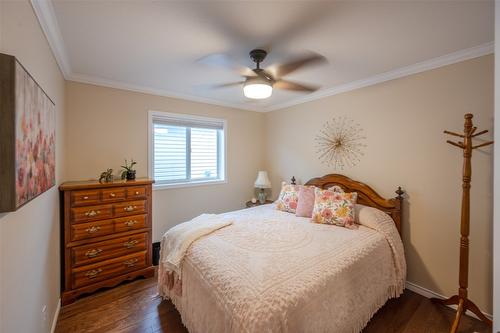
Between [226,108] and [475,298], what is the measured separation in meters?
3.90

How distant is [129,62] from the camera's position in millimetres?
2322

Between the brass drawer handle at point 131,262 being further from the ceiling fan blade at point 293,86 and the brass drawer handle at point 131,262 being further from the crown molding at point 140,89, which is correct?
the ceiling fan blade at point 293,86

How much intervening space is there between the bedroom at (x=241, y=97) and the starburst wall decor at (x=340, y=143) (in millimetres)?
39

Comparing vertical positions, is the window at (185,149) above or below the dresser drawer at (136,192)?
above

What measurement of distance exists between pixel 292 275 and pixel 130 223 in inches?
82.2

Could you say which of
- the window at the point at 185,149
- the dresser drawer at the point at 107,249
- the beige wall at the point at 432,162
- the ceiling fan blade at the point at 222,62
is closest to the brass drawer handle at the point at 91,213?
the dresser drawer at the point at 107,249

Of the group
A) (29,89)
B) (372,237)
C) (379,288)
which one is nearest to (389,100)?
(372,237)

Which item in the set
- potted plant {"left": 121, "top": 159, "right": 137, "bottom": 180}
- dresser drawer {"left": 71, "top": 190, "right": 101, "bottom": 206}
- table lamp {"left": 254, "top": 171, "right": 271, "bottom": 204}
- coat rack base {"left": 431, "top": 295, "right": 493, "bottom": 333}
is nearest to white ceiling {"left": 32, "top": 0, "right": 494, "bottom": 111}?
potted plant {"left": 121, "top": 159, "right": 137, "bottom": 180}

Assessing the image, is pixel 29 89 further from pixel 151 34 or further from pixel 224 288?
pixel 224 288

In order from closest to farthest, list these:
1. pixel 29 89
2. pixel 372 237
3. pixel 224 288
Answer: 1. pixel 29 89
2. pixel 224 288
3. pixel 372 237

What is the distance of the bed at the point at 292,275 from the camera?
129 cm

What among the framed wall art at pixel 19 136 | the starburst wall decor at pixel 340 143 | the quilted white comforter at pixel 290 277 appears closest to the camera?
the framed wall art at pixel 19 136

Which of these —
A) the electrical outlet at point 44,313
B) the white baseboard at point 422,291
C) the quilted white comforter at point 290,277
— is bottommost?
the white baseboard at point 422,291

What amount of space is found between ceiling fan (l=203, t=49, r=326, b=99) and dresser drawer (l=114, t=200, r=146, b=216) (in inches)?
72.2
